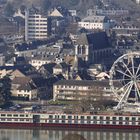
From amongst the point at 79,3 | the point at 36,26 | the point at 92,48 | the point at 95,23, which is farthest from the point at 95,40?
the point at 79,3

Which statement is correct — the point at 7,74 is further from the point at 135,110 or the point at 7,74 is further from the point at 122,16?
the point at 122,16

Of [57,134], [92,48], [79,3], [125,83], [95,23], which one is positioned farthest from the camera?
[79,3]

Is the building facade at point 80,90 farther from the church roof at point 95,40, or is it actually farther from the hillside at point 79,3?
the hillside at point 79,3

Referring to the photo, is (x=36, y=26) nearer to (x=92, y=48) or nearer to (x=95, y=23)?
(x=95, y=23)

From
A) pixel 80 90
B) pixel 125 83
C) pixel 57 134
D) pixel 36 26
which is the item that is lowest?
pixel 57 134

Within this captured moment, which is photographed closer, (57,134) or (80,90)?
(57,134)

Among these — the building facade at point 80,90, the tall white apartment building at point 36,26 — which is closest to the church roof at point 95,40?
the tall white apartment building at point 36,26
